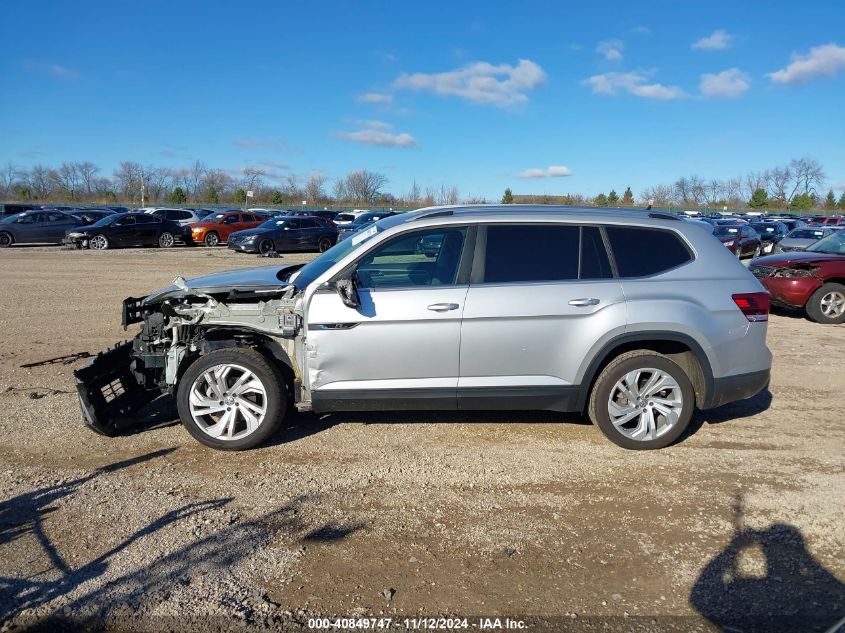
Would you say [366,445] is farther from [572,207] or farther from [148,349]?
[572,207]

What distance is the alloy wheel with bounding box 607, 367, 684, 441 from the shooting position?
4906mm

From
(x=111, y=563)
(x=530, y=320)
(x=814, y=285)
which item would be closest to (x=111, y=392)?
(x=111, y=563)

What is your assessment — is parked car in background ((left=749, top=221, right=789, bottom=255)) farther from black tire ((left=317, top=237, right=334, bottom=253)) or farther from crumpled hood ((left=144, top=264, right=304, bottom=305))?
crumpled hood ((left=144, top=264, right=304, bottom=305))

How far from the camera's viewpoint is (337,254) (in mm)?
5359

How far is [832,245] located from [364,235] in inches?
398

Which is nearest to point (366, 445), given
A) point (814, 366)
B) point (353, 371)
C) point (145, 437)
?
point (353, 371)

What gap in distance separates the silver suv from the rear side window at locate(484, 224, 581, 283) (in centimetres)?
1

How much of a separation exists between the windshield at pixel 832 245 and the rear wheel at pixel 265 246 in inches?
746

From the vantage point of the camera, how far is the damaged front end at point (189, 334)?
4.88 meters

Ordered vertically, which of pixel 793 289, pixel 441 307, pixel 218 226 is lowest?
pixel 793 289

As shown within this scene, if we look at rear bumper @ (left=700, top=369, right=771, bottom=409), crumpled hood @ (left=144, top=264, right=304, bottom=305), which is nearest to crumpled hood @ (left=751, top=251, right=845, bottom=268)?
rear bumper @ (left=700, top=369, right=771, bottom=409)

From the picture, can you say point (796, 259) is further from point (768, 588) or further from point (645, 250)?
point (768, 588)

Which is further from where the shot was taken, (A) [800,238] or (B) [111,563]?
(A) [800,238]

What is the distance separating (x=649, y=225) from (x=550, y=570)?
9.49 feet
